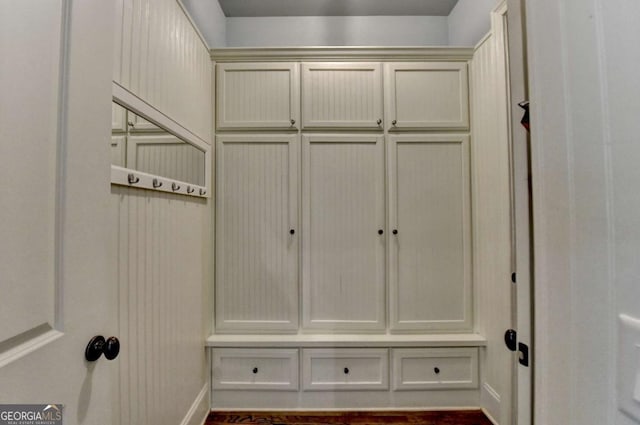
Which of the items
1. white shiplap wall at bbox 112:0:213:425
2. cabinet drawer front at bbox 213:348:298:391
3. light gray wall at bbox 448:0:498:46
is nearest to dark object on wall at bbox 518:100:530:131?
white shiplap wall at bbox 112:0:213:425

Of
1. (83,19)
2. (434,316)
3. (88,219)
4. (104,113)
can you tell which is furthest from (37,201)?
(434,316)

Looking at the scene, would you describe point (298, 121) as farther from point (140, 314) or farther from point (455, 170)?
point (140, 314)

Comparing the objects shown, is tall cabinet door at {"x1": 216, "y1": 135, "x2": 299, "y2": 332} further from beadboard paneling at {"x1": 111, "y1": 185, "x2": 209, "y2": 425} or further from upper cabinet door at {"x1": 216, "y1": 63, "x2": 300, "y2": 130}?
beadboard paneling at {"x1": 111, "y1": 185, "x2": 209, "y2": 425}

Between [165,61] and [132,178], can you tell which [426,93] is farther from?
[132,178]

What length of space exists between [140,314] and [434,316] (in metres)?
1.71

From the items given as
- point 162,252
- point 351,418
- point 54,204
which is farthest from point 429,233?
point 54,204

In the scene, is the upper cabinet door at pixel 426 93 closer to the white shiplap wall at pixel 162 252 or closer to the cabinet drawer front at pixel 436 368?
the white shiplap wall at pixel 162 252

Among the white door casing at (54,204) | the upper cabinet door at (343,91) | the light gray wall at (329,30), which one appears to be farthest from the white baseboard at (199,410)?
the light gray wall at (329,30)

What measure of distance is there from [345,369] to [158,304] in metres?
1.23

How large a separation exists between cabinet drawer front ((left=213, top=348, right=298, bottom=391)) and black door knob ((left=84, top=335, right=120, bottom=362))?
1259 millimetres

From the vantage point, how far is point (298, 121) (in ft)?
6.23

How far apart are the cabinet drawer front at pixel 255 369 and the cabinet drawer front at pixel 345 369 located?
0.10 m

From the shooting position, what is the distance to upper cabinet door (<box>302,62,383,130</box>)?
6.27ft

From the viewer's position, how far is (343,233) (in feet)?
6.22
